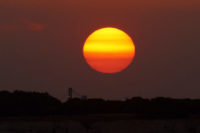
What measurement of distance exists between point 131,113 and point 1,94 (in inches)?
435

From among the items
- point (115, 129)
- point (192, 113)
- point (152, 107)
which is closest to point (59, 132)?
point (115, 129)

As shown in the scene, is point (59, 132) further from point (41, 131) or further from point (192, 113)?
point (192, 113)

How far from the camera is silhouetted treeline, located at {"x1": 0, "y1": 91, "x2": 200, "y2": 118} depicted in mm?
47844

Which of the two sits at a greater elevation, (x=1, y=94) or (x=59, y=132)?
(x=1, y=94)

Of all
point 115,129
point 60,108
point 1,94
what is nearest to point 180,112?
point 115,129

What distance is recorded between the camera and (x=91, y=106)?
50562 millimetres

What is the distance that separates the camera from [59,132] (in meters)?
46.2

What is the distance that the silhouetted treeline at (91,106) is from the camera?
157 ft

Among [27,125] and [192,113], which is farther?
[192,113]

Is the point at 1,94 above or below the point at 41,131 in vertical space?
above

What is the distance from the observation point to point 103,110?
1994 inches

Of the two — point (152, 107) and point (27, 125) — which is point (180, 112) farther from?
point (27, 125)

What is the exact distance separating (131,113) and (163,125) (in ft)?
10.8

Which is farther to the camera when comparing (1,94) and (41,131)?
(1,94)
